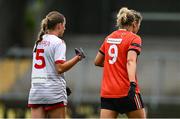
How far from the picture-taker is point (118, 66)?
9875mm

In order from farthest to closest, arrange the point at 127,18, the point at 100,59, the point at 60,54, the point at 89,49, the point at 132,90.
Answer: the point at 89,49 < the point at 100,59 < the point at 127,18 < the point at 60,54 < the point at 132,90

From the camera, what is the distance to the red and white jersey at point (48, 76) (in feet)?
32.8

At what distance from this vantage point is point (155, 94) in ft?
59.2

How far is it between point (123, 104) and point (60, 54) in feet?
3.18

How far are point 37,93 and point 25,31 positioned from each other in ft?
51.0

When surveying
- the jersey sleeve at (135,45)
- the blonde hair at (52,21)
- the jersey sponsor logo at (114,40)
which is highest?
the blonde hair at (52,21)

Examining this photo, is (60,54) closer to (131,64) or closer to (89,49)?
(131,64)

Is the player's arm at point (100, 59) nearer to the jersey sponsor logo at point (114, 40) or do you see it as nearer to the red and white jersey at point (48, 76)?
the jersey sponsor logo at point (114, 40)

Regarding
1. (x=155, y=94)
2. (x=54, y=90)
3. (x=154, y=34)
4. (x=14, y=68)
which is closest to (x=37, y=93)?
(x=54, y=90)

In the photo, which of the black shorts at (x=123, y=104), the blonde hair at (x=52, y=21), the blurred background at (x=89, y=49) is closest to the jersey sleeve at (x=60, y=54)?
the blonde hair at (x=52, y=21)

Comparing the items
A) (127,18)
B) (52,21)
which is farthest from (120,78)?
(52,21)

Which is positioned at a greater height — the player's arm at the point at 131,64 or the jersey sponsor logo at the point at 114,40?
the jersey sponsor logo at the point at 114,40

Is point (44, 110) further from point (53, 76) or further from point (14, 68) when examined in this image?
point (14, 68)

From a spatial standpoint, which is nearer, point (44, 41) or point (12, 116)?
point (44, 41)
